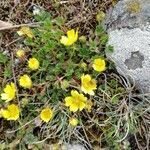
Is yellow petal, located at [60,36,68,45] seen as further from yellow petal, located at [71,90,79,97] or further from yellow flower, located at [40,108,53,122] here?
yellow flower, located at [40,108,53,122]

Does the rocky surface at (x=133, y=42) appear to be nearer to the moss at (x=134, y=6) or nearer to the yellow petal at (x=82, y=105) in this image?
the moss at (x=134, y=6)

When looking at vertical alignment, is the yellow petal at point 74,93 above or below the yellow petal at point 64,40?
below

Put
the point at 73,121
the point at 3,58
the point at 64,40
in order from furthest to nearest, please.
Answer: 1. the point at 3,58
2. the point at 64,40
3. the point at 73,121

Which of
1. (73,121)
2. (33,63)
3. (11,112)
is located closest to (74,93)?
(73,121)

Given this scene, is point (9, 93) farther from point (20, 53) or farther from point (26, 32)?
point (26, 32)

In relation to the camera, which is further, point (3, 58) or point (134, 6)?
point (3, 58)

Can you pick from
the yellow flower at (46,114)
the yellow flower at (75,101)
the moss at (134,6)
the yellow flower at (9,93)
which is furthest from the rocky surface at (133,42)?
the yellow flower at (9,93)
